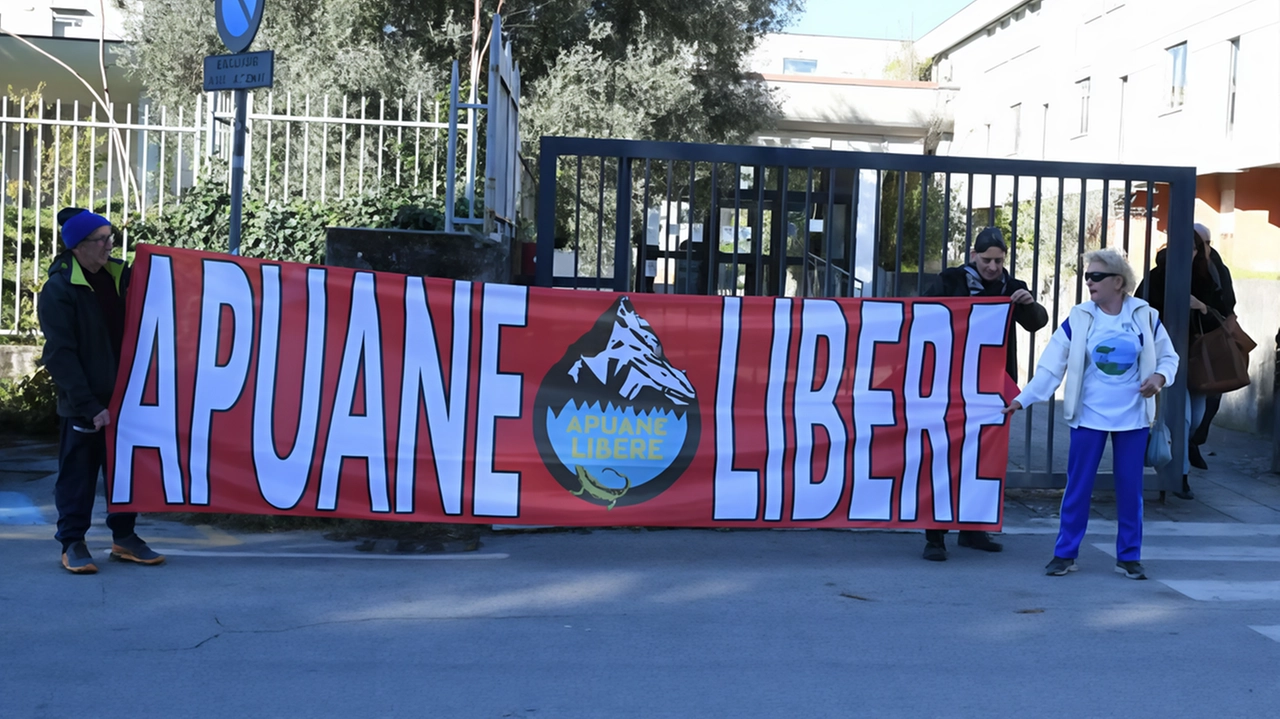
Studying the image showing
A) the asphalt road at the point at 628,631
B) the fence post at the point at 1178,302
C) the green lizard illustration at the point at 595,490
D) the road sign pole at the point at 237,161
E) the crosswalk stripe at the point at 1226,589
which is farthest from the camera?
the fence post at the point at 1178,302

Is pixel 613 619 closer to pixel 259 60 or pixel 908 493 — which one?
pixel 908 493

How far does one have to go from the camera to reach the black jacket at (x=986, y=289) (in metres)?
7.02

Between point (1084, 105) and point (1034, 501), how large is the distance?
25.6 meters

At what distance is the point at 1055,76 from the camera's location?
33.2m

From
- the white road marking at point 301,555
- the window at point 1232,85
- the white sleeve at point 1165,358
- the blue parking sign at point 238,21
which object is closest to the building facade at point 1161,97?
the window at point 1232,85

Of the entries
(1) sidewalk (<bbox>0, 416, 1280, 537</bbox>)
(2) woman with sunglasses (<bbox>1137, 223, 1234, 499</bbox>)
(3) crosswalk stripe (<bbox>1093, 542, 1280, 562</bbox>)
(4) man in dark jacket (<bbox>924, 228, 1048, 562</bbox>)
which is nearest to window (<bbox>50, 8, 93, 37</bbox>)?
(1) sidewalk (<bbox>0, 416, 1280, 537</bbox>)

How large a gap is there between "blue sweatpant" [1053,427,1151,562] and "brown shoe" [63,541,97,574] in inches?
187

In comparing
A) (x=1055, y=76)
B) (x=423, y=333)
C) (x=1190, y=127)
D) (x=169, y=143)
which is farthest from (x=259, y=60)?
(x=1055, y=76)

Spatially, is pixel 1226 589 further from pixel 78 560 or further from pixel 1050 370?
pixel 78 560

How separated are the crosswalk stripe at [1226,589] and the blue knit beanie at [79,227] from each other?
551cm

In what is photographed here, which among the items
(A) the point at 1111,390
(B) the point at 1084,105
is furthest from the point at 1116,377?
(B) the point at 1084,105

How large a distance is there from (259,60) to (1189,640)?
5544 mm

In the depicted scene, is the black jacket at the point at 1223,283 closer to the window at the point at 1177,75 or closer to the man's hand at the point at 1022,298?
the man's hand at the point at 1022,298

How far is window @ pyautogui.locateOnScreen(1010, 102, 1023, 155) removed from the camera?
35.7 metres
